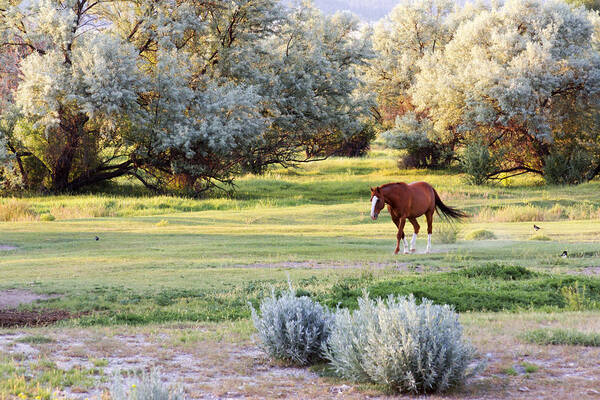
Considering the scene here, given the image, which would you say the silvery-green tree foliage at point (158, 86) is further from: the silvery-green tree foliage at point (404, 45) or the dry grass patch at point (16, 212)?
the silvery-green tree foliage at point (404, 45)

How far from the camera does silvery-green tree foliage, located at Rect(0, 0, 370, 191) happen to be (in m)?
39.8

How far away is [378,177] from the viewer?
55.1 meters

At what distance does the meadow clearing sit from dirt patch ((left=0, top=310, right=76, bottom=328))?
21cm

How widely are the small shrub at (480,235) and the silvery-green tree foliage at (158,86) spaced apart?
18.5 m

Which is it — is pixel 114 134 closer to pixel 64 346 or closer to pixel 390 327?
pixel 64 346

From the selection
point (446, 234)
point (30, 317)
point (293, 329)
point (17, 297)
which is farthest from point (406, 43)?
point (293, 329)

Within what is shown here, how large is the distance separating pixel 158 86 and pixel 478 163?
20802 millimetres

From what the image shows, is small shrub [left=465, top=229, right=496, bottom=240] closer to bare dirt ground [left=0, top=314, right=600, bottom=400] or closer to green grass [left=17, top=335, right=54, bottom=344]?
bare dirt ground [left=0, top=314, right=600, bottom=400]

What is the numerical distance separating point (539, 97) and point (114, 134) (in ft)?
89.0

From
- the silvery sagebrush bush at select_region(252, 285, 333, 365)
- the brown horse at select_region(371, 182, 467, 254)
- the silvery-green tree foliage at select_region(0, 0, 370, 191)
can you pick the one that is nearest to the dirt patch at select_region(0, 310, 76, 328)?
the silvery sagebrush bush at select_region(252, 285, 333, 365)

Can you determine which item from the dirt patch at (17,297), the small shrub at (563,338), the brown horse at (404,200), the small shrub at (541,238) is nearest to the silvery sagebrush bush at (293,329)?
the small shrub at (563,338)

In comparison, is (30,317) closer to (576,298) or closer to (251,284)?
(251,284)

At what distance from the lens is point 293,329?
941 cm

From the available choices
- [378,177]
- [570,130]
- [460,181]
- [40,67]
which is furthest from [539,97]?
[40,67]
